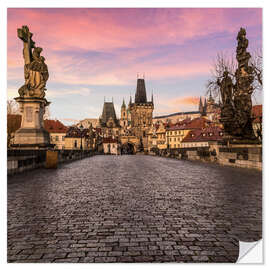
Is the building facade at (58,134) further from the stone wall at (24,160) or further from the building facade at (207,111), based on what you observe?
the stone wall at (24,160)

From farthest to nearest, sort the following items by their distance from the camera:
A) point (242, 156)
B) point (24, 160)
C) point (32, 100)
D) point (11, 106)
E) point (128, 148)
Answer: point (128, 148) → point (11, 106) → point (32, 100) → point (242, 156) → point (24, 160)

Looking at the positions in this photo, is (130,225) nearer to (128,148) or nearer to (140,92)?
(128,148)

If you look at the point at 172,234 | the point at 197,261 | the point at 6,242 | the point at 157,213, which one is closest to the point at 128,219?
A: the point at 157,213

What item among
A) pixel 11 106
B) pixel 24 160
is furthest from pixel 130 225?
pixel 11 106

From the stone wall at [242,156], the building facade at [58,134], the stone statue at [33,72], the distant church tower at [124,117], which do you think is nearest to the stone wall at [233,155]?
the stone wall at [242,156]

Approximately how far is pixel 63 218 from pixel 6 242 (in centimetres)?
117

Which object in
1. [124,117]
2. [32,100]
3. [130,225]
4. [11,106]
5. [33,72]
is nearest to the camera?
[130,225]

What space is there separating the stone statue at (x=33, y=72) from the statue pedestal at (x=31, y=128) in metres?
0.47

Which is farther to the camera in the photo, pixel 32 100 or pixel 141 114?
pixel 141 114

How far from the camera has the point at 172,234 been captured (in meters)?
3.76

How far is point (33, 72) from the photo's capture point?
1567 centimetres

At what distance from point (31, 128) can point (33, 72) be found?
3.84m

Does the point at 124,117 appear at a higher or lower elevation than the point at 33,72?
higher
